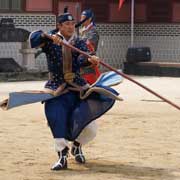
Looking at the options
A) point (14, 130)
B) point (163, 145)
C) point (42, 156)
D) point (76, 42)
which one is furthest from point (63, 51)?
point (14, 130)

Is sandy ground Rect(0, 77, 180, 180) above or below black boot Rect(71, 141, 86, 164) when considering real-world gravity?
below

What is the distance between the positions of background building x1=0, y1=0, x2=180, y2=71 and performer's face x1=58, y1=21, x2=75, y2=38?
649 inches

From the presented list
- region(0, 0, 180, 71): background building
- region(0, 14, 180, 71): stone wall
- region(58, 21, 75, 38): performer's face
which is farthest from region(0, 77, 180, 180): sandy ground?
region(0, 14, 180, 71): stone wall

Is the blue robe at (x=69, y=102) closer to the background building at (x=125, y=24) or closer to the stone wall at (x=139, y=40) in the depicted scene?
the background building at (x=125, y=24)

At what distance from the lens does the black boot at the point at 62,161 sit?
7.57 meters

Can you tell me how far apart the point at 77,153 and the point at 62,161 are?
16.1 inches

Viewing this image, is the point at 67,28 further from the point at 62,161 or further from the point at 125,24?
the point at 125,24

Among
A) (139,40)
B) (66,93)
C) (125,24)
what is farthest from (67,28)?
(139,40)

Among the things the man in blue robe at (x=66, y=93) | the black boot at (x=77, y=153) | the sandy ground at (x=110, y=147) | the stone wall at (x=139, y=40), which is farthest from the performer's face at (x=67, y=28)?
the stone wall at (x=139, y=40)

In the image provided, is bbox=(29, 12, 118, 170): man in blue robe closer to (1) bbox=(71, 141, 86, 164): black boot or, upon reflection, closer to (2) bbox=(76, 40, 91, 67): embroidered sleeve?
(2) bbox=(76, 40, 91, 67): embroidered sleeve

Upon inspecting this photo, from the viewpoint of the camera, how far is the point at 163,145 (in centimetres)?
917

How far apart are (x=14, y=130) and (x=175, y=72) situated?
12707mm

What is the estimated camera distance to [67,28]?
7.77m

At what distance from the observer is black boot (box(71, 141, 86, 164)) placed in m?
7.97
